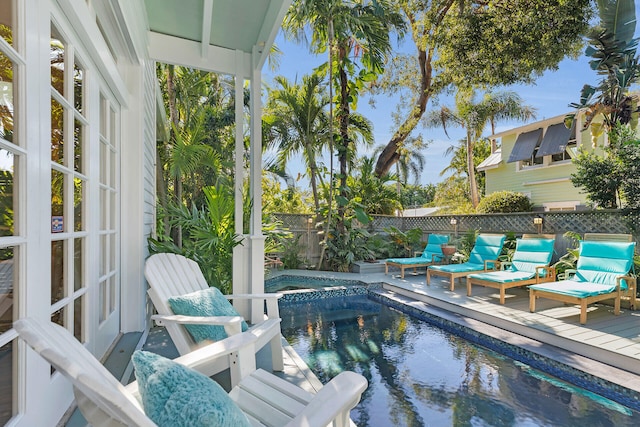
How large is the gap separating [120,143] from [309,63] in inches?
312

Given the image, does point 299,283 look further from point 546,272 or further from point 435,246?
point 546,272

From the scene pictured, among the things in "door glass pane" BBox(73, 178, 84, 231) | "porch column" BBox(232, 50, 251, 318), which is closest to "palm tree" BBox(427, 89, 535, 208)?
"porch column" BBox(232, 50, 251, 318)

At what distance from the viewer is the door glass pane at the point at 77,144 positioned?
210cm

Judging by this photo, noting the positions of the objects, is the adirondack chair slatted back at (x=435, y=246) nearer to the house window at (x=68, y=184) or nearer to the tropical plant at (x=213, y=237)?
the tropical plant at (x=213, y=237)

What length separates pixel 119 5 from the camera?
7.87 ft

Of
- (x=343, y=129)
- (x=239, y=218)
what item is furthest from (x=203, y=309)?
(x=343, y=129)

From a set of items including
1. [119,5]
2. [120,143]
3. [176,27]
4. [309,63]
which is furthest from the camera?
[309,63]

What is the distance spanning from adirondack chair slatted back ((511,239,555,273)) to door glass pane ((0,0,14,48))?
6.92 metres

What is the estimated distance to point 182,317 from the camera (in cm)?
248

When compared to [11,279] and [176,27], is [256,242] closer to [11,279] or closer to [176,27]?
[176,27]

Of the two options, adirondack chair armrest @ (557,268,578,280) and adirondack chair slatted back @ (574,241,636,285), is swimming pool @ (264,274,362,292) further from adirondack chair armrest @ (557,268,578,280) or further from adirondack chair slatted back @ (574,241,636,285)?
adirondack chair slatted back @ (574,241,636,285)

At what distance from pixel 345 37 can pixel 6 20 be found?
7.80 metres

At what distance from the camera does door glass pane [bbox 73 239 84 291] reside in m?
2.03

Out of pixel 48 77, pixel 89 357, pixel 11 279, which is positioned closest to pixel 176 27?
pixel 48 77
